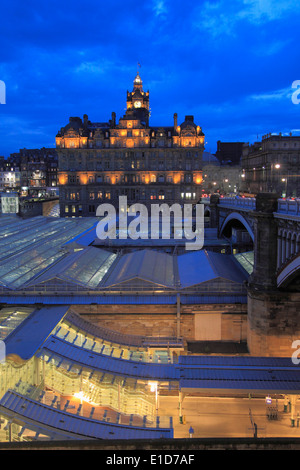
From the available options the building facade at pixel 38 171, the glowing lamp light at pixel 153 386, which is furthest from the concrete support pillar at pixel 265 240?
the building facade at pixel 38 171

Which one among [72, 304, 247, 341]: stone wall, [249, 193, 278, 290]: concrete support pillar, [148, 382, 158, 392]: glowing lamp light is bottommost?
[148, 382, 158, 392]: glowing lamp light

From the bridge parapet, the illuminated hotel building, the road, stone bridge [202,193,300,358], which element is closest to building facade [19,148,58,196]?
the illuminated hotel building

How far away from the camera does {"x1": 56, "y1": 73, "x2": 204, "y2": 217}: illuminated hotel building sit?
306 feet

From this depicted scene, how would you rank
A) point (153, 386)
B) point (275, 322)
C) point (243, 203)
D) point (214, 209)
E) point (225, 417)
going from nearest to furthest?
1. point (153, 386)
2. point (225, 417)
3. point (275, 322)
4. point (243, 203)
5. point (214, 209)

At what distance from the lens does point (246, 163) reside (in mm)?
127938

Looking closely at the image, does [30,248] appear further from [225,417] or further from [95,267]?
[225,417]

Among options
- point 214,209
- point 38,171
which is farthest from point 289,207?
point 38,171

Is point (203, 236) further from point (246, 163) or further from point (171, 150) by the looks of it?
point (246, 163)

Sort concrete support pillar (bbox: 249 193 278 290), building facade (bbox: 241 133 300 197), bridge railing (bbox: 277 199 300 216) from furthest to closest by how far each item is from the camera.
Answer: building facade (bbox: 241 133 300 197)
concrete support pillar (bbox: 249 193 278 290)
bridge railing (bbox: 277 199 300 216)

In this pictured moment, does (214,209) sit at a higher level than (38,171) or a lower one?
lower

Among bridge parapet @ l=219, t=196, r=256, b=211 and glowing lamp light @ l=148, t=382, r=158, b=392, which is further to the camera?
bridge parapet @ l=219, t=196, r=256, b=211

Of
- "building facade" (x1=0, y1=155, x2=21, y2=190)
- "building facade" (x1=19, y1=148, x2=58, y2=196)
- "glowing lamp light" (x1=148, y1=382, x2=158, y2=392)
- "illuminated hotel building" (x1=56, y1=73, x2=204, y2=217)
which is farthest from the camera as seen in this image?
"building facade" (x1=0, y1=155, x2=21, y2=190)

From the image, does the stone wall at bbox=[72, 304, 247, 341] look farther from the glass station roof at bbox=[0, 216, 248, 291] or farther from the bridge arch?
the bridge arch

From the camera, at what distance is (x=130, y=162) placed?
94.2 m
